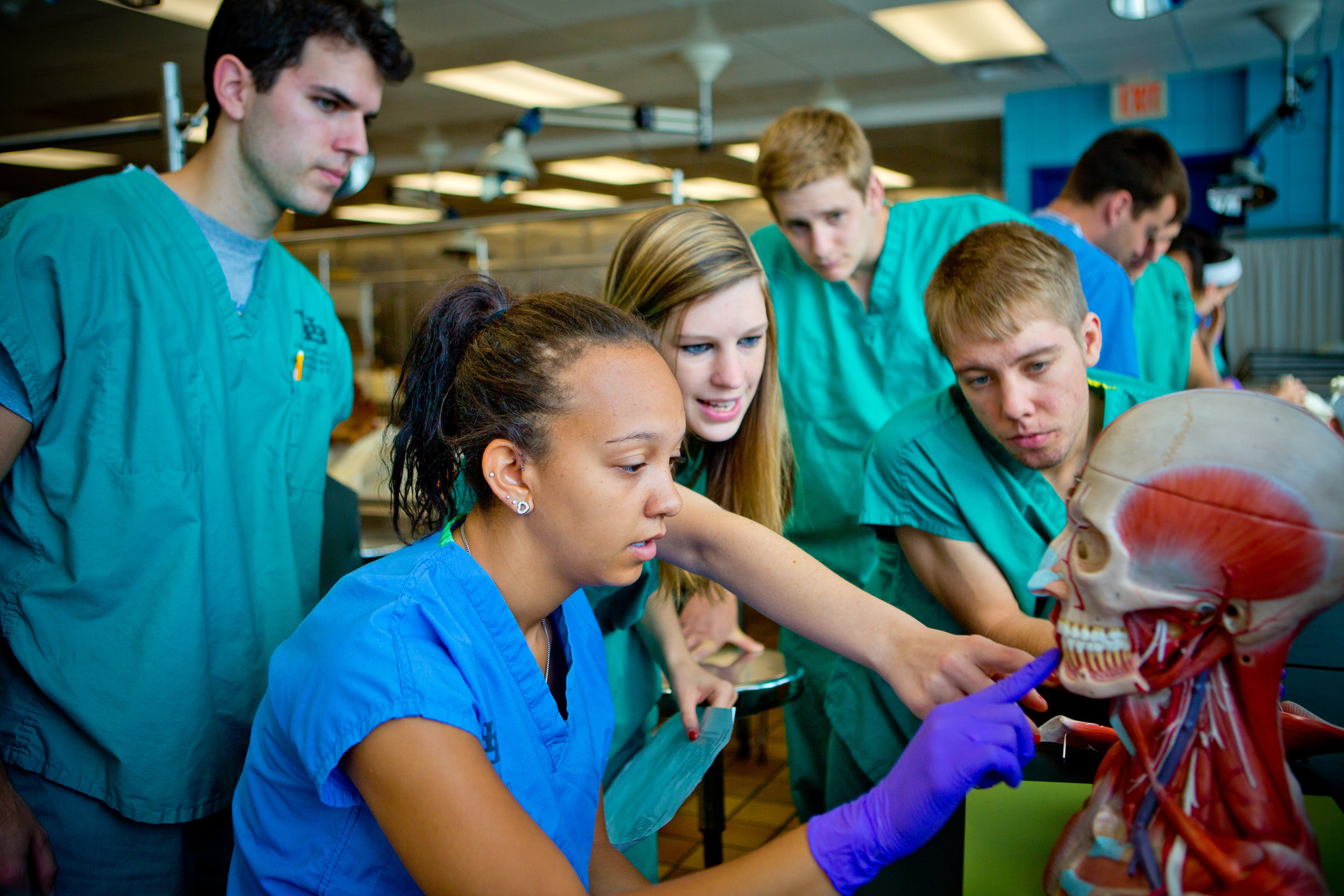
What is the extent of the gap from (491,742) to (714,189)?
8225mm

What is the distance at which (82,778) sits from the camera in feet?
3.98

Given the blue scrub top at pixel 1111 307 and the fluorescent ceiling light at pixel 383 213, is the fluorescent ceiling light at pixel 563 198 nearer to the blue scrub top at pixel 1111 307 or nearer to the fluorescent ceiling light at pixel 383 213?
the fluorescent ceiling light at pixel 383 213

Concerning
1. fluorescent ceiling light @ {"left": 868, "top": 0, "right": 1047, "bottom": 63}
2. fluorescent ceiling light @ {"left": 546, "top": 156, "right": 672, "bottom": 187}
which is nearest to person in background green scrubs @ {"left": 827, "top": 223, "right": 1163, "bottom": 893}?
fluorescent ceiling light @ {"left": 868, "top": 0, "right": 1047, "bottom": 63}

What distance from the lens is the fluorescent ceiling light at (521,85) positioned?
5.25 metres

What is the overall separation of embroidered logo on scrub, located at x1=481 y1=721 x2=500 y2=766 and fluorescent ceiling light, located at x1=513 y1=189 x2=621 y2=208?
8.25 meters

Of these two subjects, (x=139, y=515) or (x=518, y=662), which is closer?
(x=518, y=662)

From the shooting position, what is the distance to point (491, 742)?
85 centimetres

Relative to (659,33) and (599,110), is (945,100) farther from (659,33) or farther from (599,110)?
(599,110)

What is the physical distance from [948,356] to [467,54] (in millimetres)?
4390

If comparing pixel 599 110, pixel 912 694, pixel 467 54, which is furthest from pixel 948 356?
pixel 467 54

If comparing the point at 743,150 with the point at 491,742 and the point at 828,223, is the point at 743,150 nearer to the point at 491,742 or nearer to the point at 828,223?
the point at 828,223

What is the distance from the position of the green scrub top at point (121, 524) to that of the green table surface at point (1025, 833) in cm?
98

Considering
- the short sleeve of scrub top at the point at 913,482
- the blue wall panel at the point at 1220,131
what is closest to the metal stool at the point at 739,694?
the short sleeve of scrub top at the point at 913,482

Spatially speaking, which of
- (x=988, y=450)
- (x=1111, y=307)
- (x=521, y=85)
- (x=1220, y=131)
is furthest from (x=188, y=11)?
(x=1220, y=131)
